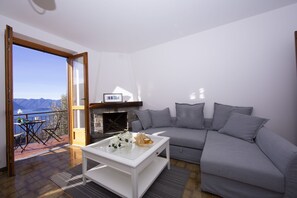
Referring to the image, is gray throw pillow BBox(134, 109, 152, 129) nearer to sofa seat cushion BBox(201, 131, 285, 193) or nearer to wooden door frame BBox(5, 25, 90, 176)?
sofa seat cushion BBox(201, 131, 285, 193)

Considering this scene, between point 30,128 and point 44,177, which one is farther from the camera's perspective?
point 30,128

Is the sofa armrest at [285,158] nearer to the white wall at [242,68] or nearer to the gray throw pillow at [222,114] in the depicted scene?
the gray throw pillow at [222,114]

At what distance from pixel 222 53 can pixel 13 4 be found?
12.0ft

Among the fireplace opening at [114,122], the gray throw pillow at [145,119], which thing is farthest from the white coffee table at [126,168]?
the fireplace opening at [114,122]

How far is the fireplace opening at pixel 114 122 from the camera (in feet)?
10.8

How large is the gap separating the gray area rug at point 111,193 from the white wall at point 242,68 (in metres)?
1.58

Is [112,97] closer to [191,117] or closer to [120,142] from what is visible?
[120,142]

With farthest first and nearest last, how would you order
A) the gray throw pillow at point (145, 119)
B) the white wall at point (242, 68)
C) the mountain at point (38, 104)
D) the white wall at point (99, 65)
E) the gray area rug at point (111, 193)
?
1. the mountain at point (38, 104)
2. the gray throw pillow at point (145, 119)
3. the white wall at point (99, 65)
4. the white wall at point (242, 68)
5. the gray area rug at point (111, 193)

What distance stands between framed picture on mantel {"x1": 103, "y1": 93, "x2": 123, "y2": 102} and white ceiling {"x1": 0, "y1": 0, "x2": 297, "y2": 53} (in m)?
1.44

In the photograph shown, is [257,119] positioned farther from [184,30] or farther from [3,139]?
[3,139]

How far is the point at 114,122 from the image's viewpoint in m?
3.41

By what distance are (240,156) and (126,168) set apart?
1281 mm


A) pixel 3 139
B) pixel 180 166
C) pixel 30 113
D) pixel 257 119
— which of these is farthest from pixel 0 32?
pixel 257 119

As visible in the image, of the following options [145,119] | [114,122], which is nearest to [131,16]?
[145,119]
